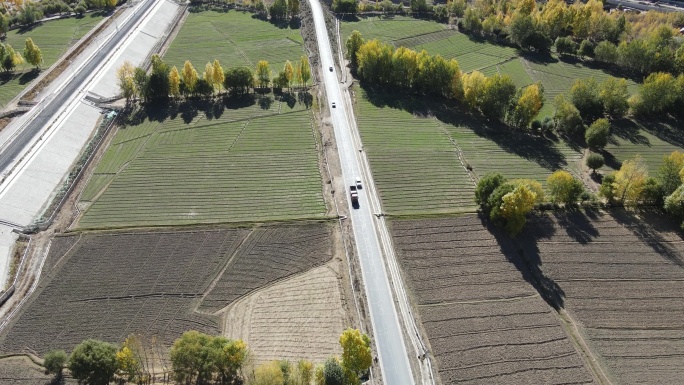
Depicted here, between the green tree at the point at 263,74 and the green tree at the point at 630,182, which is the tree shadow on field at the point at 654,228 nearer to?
the green tree at the point at 630,182

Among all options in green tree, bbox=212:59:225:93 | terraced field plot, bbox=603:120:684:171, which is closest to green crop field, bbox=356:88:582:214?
terraced field plot, bbox=603:120:684:171

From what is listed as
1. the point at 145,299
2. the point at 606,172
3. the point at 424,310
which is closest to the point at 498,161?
the point at 606,172

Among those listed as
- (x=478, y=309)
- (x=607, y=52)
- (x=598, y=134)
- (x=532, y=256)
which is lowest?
(x=478, y=309)

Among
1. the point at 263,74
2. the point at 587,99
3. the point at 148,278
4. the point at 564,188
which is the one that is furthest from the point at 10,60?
the point at 587,99

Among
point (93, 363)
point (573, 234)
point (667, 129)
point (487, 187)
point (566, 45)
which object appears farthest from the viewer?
point (566, 45)

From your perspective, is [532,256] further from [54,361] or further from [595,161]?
[54,361]

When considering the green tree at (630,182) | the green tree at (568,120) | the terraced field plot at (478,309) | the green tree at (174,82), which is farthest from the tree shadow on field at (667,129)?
the green tree at (174,82)
